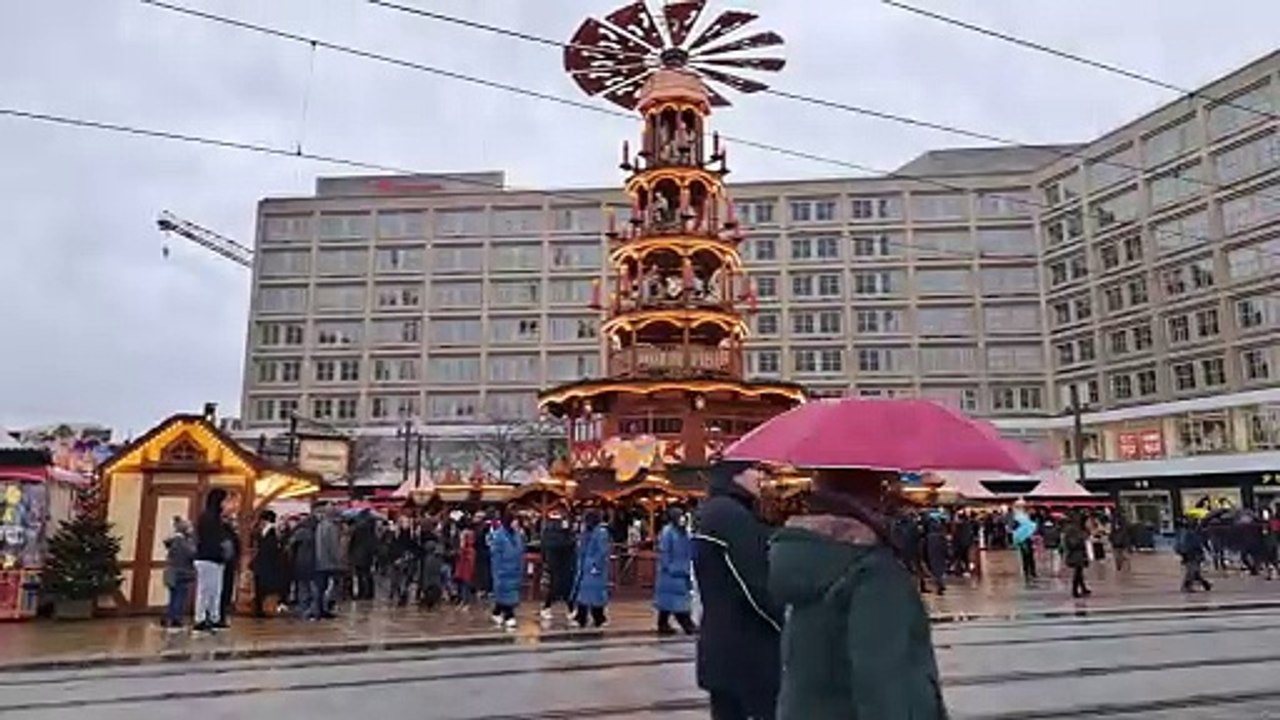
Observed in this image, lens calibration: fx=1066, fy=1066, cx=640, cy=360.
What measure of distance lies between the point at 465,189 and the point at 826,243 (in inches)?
1085

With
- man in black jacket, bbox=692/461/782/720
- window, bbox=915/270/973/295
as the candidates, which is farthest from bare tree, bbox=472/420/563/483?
man in black jacket, bbox=692/461/782/720

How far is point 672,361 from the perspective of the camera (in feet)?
100

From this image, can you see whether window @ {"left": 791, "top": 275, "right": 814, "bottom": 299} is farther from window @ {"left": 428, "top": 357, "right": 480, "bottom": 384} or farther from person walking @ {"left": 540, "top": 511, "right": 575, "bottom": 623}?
person walking @ {"left": 540, "top": 511, "right": 575, "bottom": 623}

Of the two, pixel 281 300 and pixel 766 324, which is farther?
pixel 281 300

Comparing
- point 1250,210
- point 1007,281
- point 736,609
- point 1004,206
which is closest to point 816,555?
point 736,609

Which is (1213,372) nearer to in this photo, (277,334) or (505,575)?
(505,575)

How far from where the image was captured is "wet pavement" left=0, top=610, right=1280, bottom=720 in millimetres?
8586

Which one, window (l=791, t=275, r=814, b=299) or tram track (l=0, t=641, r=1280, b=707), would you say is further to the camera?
window (l=791, t=275, r=814, b=299)

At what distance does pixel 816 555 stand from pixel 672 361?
89.9 feet

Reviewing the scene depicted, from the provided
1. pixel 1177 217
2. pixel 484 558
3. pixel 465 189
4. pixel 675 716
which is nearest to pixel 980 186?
pixel 1177 217

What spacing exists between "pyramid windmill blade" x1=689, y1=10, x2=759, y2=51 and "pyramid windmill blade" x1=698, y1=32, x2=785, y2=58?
1.06ft

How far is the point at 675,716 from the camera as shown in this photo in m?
8.38

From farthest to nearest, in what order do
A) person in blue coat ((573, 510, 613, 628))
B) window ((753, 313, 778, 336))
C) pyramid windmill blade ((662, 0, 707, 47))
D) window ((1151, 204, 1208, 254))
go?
window ((753, 313, 778, 336)), window ((1151, 204, 1208, 254)), pyramid windmill blade ((662, 0, 707, 47)), person in blue coat ((573, 510, 613, 628))

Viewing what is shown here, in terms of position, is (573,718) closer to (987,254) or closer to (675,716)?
(675,716)
